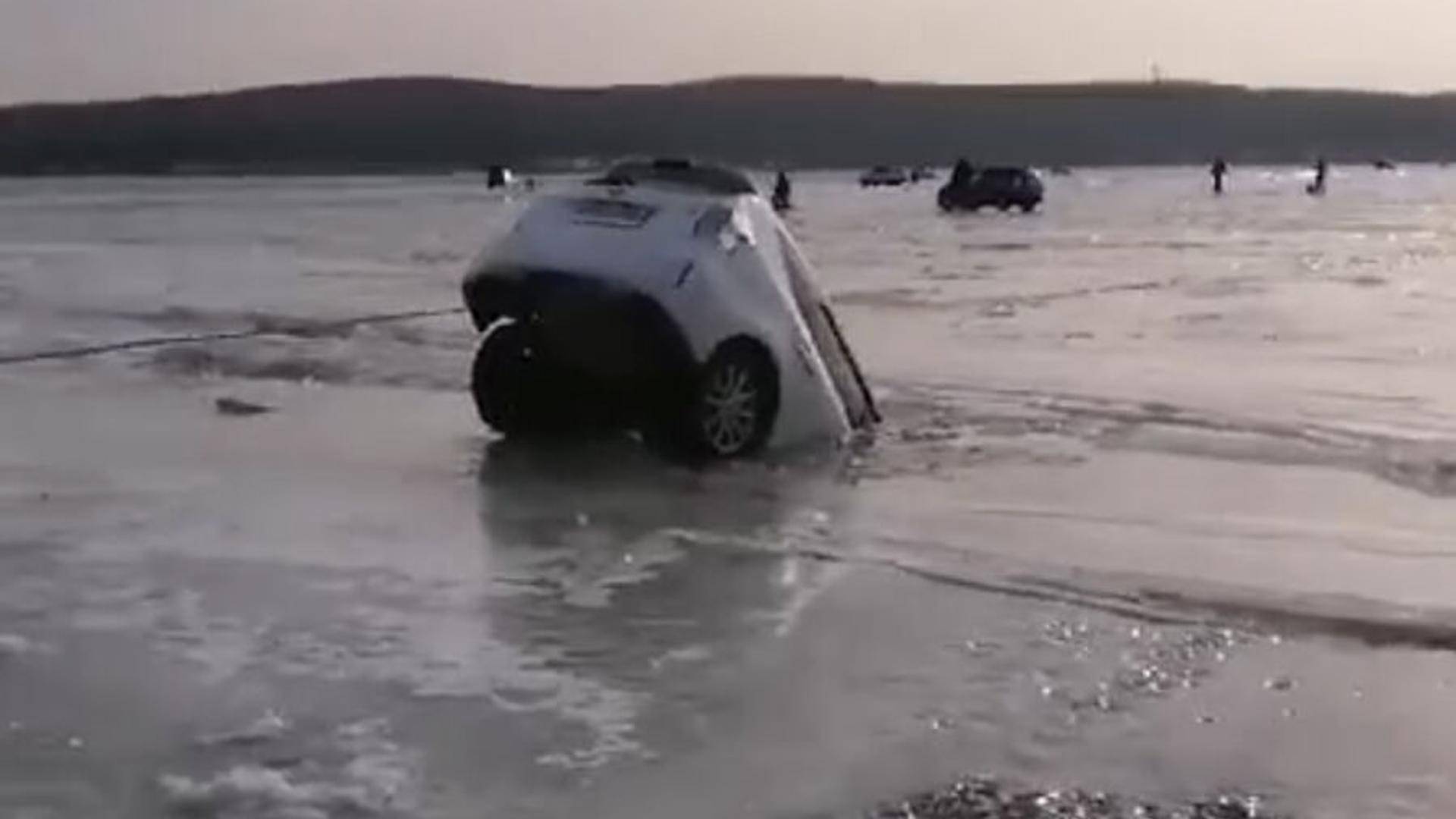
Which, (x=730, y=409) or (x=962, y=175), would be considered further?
(x=962, y=175)

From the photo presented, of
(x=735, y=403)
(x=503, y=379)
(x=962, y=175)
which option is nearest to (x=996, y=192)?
(x=962, y=175)

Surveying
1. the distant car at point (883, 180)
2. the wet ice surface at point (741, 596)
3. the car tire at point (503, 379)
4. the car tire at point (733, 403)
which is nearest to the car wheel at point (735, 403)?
the car tire at point (733, 403)

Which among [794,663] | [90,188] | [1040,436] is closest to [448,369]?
[1040,436]

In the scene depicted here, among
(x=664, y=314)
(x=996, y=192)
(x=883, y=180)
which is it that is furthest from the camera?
(x=883, y=180)

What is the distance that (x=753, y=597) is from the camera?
9484 millimetres

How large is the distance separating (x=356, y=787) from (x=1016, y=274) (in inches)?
1143

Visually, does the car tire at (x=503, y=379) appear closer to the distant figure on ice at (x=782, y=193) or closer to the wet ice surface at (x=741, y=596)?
the wet ice surface at (x=741, y=596)

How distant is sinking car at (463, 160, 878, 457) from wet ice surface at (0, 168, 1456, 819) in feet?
1.22

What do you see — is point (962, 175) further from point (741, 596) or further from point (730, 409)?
point (741, 596)

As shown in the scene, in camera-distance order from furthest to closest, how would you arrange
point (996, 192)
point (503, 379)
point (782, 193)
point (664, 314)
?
point (996, 192) < point (782, 193) < point (503, 379) < point (664, 314)

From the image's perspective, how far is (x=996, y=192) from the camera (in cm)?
7131

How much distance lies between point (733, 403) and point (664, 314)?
0.67m

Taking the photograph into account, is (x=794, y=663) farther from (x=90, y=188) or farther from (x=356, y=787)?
(x=90, y=188)

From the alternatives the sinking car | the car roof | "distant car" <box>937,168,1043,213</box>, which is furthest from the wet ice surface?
"distant car" <box>937,168,1043,213</box>
